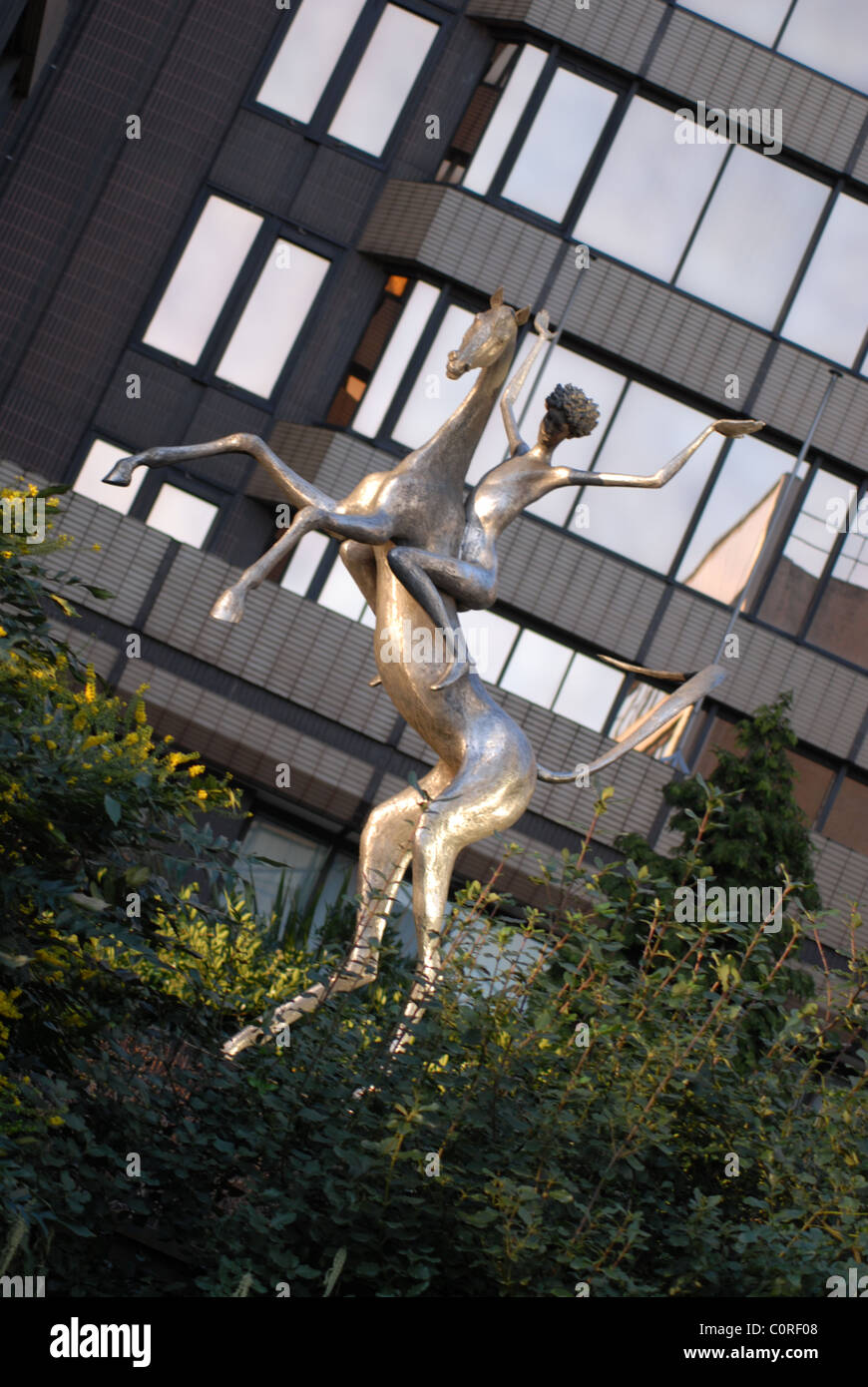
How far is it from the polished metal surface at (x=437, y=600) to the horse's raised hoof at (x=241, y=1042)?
72cm

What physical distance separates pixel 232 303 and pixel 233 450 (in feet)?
47.9

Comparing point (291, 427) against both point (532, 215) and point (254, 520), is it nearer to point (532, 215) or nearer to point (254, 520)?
point (254, 520)

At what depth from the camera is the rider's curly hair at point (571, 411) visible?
19.1ft

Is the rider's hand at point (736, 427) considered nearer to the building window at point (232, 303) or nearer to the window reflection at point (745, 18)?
the building window at point (232, 303)

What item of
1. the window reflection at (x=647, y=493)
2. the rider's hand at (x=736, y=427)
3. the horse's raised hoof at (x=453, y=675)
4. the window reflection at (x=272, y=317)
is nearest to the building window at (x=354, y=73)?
the window reflection at (x=272, y=317)

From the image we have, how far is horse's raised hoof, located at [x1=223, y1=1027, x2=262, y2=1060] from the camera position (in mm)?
4781

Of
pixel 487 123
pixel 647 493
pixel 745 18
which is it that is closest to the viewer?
pixel 647 493

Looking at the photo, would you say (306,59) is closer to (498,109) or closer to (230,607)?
(498,109)

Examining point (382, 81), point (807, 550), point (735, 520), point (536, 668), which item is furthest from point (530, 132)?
point (536, 668)

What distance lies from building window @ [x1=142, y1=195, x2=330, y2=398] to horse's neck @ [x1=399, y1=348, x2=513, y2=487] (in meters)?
14.2

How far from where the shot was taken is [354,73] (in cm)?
1992

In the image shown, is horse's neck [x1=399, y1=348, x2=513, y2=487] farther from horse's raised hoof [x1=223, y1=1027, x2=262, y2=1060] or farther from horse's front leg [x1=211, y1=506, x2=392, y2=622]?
horse's raised hoof [x1=223, y1=1027, x2=262, y2=1060]

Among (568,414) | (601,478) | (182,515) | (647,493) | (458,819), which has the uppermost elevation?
(647,493)

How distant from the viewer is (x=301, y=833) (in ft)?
62.3
